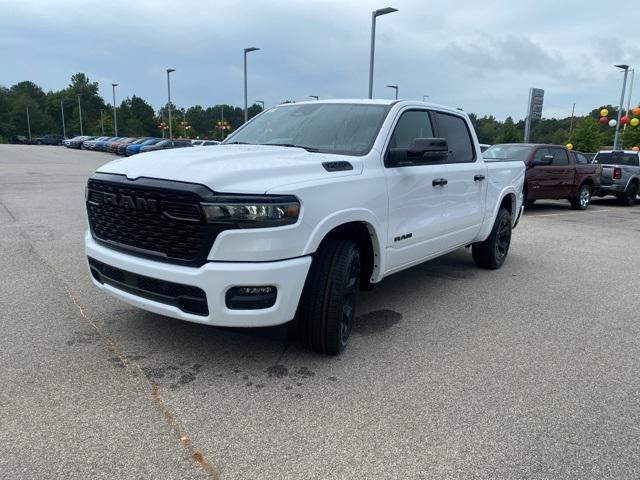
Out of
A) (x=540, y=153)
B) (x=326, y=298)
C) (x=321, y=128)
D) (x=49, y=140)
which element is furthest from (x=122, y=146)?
(x=326, y=298)

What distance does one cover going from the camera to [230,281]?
10.2 ft

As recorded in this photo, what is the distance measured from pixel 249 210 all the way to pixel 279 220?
190 millimetres

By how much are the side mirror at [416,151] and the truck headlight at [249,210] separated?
1.33m

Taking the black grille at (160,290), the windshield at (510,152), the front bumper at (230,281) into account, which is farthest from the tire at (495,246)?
the windshield at (510,152)

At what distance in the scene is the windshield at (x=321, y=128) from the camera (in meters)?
4.25

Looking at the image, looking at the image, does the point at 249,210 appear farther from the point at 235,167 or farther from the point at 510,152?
the point at 510,152

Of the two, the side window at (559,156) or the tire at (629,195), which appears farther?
the tire at (629,195)

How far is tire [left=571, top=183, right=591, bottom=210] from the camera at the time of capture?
1497 cm

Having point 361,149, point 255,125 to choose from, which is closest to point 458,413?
point 361,149

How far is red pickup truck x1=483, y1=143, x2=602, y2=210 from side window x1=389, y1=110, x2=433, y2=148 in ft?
25.4

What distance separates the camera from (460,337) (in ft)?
14.2

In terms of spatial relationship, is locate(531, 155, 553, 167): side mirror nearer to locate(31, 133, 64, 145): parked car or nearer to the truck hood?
the truck hood

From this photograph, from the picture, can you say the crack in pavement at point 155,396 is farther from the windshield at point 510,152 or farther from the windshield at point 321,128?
the windshield at point 510,152

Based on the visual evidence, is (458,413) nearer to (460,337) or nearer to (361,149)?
(460,337)
